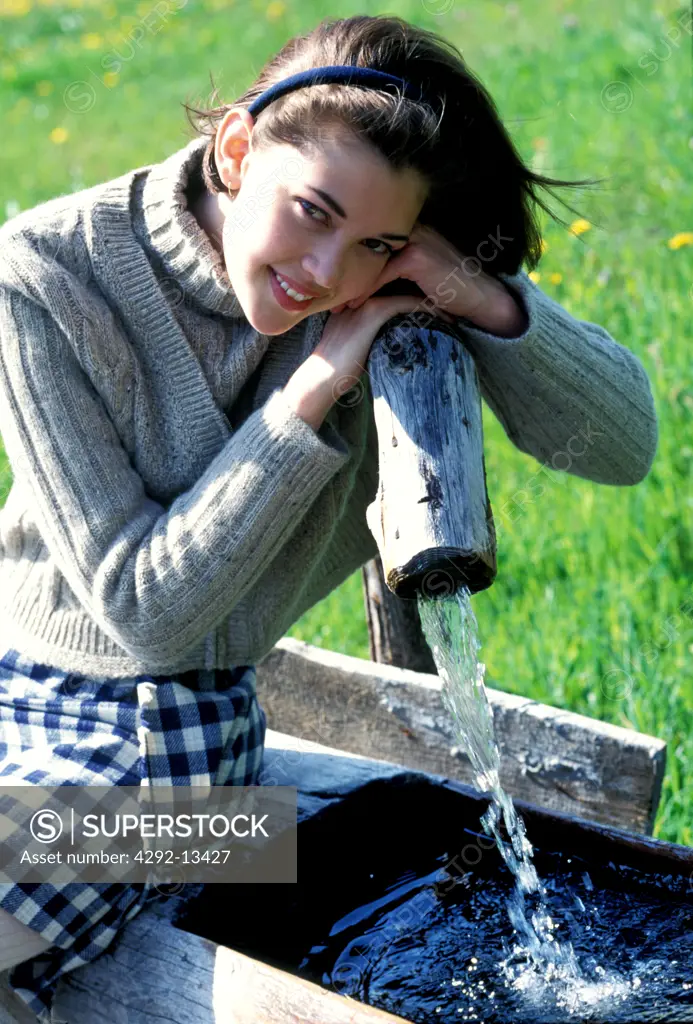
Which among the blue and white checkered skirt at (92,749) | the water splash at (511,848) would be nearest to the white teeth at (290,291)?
the water splash at (511,848)

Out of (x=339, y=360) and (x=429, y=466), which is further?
(x=339, y=360)

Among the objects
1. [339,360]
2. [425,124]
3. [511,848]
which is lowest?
[511,848]

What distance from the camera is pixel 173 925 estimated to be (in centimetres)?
204

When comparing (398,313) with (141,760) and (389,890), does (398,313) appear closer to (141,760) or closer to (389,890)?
(141,760)

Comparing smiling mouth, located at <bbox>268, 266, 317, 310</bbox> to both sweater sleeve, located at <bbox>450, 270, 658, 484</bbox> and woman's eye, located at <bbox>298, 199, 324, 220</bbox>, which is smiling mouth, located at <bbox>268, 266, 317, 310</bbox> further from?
sweater sleeve, located at <bbox>450, 270, 658, 484</bbox>

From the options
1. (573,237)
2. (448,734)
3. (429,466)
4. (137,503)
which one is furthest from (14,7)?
(429,466)

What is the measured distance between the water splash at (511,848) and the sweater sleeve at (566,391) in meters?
0.41

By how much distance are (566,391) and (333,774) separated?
0.88 meters

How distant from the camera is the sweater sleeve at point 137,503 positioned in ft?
6.25

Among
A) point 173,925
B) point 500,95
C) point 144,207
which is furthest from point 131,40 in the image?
point 173,925

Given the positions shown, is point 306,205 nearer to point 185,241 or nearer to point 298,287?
point 298,287

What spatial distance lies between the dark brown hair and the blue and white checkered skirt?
2.72 ft

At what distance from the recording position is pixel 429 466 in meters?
1.68

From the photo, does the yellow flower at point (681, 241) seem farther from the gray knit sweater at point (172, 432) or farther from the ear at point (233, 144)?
the ear at point (233, 144)
